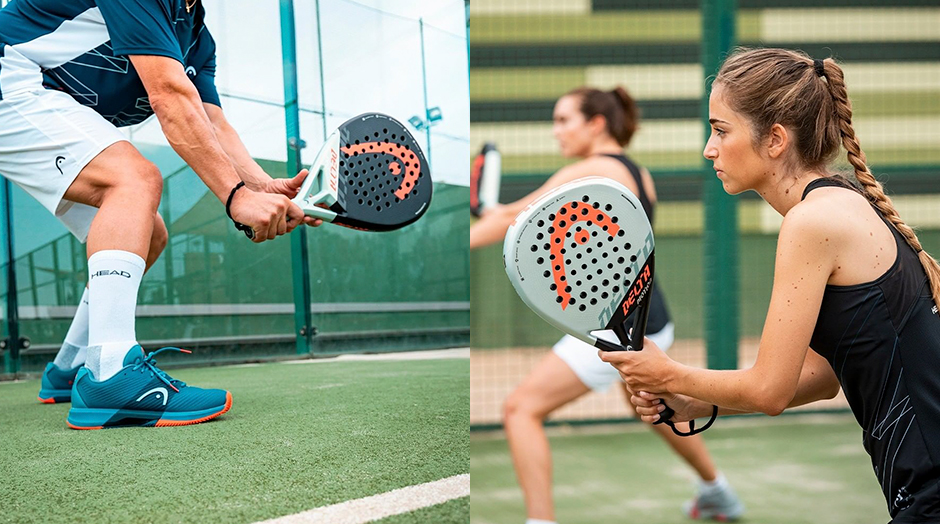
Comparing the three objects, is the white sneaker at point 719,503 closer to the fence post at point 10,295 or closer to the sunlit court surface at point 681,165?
the sunlit court surface at point 681,165

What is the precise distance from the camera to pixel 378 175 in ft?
4.85

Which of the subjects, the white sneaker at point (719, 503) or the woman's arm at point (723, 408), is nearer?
the woman's arm at point (723, 408)

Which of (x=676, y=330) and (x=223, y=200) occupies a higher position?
(x=223, y=200)

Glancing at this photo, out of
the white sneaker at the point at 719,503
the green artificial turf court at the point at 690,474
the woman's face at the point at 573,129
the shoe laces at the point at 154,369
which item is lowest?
the green artificial turf court at the point at 690,474

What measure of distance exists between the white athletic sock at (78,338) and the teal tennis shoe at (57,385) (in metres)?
0.02

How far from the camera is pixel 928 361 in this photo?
1.26 metres

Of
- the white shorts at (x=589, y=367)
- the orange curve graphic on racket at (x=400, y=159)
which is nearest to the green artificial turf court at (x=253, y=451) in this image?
the orange curve graphic on racket at (x=400, y=159)

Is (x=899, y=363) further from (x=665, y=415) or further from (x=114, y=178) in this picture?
(x=114, y=178)

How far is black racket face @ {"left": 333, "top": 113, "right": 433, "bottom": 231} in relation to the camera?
145 centimetres

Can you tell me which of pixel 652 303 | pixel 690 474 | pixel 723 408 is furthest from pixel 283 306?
pixel 690 474

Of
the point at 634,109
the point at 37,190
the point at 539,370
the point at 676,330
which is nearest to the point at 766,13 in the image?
the point at 676,330

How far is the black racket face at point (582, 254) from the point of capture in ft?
3.83

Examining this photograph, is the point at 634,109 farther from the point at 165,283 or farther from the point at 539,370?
the point at 165,283

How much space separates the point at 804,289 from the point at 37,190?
4.07 feet
